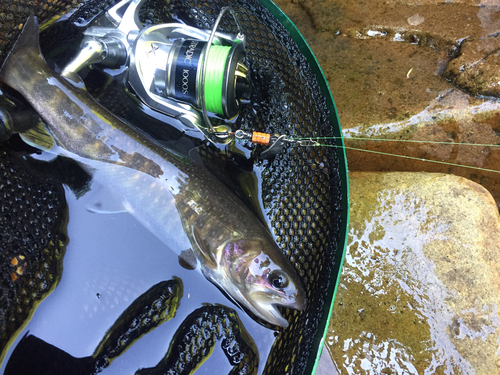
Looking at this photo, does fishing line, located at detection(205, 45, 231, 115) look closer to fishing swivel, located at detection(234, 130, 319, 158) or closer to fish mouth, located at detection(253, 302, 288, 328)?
fishing swivel, located at detection(234, 130, 319, 158)

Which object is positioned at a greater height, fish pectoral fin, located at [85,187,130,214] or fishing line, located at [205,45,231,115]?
fishing line, located at [205,45,231,115]

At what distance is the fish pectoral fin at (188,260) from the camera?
1.81 meters

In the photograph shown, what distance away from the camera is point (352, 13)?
2699 mm

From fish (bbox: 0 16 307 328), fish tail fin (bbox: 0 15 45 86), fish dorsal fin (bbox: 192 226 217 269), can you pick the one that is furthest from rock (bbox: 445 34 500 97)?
fish tail fin (bbox: 0 15 45 86)

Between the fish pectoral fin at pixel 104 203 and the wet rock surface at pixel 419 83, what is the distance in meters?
1.62

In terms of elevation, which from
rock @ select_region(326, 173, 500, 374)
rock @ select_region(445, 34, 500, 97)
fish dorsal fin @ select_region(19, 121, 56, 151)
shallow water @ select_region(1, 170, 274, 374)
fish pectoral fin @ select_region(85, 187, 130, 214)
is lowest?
rock @ select_region(326, 173, 500, 374)

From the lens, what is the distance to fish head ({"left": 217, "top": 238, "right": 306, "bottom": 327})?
1632 millimetres

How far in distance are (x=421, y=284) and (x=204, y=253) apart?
52.7 inches

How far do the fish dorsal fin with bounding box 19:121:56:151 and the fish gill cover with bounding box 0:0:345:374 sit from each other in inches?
14.6

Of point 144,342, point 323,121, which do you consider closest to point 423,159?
point 323,121

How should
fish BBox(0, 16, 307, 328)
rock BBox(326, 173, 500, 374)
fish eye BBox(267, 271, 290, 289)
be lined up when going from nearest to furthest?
fish eye BBox(267, 271, 290, 289), fish BBox(0, 16, 307, 328), rock BBox(326, 173, 500, 374)

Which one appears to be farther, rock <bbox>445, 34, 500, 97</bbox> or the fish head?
rock <bbox>445, 34, 500, 97</bbox>

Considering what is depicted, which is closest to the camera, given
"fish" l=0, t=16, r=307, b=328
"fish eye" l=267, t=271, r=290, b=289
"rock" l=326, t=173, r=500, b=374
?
"fish eye" l=267, t=271, r=290, b=289

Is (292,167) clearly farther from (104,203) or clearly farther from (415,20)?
(415,20)
